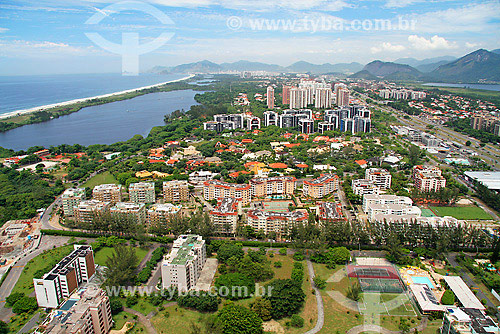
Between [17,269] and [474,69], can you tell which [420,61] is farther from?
[17,269]

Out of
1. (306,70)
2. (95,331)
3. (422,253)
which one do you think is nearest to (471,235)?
(422,253)

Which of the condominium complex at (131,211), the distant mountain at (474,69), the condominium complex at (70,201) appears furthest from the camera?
the distant mountain at (474,69)

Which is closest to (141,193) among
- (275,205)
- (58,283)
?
(275,205)

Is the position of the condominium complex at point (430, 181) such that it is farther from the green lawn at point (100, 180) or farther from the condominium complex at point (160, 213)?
the green lawn at point (100, 180)

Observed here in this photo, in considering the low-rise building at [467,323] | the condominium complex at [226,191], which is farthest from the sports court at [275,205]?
the low-rise building at [467,323]

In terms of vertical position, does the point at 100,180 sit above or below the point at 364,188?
below
